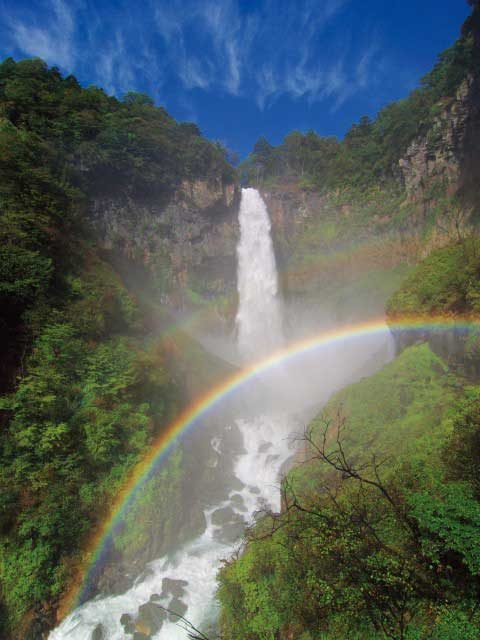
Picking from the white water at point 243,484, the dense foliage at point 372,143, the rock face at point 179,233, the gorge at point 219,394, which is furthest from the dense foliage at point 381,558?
the dense foliage at point 372,143

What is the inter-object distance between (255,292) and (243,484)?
20300mm

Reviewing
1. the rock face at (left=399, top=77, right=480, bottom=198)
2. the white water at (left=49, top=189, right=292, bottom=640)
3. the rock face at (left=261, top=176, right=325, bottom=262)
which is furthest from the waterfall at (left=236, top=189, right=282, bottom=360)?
the rock face at (left=399, top=77, right=480, bottom=198)

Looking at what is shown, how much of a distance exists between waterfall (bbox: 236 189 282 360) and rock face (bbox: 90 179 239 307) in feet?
4.86

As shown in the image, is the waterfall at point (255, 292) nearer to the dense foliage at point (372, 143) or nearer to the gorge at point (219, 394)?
the gorge at point (219, 394)

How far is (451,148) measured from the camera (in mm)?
21000

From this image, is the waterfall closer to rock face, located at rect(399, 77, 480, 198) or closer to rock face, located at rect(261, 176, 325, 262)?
rock face, located at rect(261, 176, 325, 262)

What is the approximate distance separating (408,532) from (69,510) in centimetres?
831

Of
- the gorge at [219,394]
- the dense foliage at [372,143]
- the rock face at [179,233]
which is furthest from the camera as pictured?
the rock face at [179,233]

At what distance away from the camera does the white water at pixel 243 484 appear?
849 centimetres

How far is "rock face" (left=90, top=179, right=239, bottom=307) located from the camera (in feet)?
79.2

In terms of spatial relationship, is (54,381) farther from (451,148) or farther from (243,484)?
(451,148)

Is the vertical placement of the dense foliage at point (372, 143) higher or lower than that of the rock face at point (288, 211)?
higher

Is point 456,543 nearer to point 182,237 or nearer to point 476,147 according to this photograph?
point 476,147

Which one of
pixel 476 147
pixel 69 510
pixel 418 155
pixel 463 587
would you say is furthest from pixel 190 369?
pixel 418 155
